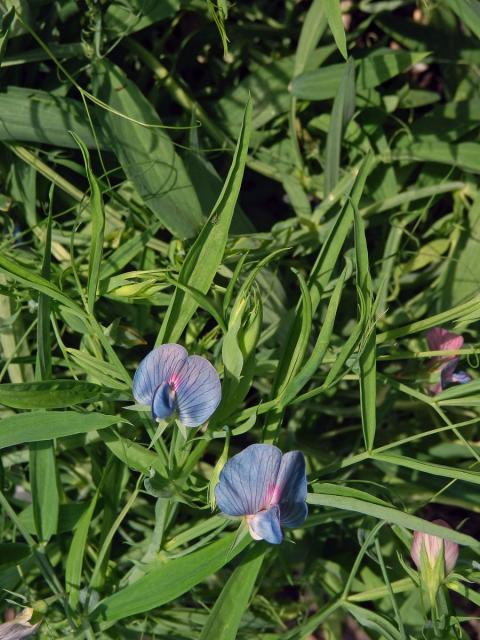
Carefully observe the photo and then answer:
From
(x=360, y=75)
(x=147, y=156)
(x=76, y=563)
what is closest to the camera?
Result: (x=76, y=563)

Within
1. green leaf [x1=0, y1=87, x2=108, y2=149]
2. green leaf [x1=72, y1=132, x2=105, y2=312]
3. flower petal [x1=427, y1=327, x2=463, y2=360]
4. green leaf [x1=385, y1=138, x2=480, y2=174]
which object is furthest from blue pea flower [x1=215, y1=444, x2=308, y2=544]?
green leaf [x1=385, y1=138, x2=480, y2=174]

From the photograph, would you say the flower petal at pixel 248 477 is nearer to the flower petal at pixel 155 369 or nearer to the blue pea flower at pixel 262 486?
the blue pea flower at pixel 262 486

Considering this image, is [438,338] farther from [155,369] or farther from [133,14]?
[133,14]

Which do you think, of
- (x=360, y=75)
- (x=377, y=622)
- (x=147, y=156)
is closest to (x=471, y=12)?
(x=360, y=75)

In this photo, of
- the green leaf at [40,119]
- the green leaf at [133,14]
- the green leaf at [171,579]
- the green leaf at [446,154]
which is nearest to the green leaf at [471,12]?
the green leaf at [446,154]

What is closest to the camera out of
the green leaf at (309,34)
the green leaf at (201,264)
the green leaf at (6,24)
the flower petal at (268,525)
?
the flower petal at (268,525)

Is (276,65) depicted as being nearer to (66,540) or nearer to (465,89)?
(465,89)
